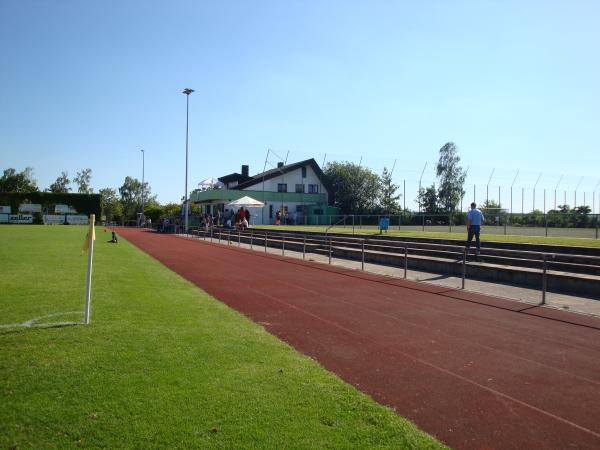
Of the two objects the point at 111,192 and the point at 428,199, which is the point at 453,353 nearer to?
the point at 428,199

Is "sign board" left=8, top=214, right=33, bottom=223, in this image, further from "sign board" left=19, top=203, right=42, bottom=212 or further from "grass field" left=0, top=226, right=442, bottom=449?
"grass field" left=0, top=226, right=442, bottom=449

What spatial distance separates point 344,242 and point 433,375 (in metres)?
17.6

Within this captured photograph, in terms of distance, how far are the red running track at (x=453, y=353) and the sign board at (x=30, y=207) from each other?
61.9 metres

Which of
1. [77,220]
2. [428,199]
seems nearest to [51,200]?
[77,220]

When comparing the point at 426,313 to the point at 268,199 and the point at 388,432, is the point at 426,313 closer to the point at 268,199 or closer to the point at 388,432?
the point at 388,432

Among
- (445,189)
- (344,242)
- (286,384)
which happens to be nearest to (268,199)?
(445,189)

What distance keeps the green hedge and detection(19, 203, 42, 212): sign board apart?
0.39 m

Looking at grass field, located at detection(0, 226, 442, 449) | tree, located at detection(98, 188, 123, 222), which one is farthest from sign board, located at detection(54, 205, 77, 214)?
grass field, located at detection(0, 226, 442, 449)

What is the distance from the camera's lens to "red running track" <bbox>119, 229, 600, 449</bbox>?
13.2ft

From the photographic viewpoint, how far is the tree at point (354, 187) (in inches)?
2347

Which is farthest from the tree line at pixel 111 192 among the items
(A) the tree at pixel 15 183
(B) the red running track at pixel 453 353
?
(B) the red running track at pixel 453 353

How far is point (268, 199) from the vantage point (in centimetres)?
5494

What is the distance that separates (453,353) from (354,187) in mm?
54914

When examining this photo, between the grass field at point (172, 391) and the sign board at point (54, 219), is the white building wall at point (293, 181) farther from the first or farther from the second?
the grass field at point (172, 391)
